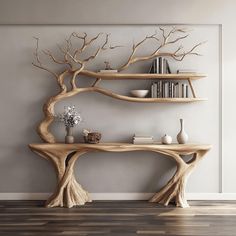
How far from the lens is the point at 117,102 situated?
218 inches

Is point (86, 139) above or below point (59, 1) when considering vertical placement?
below

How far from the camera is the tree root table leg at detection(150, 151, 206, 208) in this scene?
5.12 m

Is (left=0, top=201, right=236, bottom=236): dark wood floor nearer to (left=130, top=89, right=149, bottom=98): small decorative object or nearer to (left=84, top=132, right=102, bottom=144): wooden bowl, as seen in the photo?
(left=84, top=132, right=102, bottom=144): wooden bowl

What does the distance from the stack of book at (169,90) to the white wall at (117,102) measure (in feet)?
0.85

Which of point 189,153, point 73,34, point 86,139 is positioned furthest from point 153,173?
point 73,34

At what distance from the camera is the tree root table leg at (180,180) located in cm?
512

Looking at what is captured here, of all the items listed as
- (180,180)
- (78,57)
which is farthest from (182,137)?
(78,57)

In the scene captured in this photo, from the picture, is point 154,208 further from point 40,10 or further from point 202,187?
point 40,10

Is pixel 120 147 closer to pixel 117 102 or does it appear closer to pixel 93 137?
pixel 93 137

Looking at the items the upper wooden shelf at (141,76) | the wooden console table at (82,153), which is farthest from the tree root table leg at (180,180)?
the upper wooden shelf at (141,76)

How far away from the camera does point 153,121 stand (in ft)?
18.2

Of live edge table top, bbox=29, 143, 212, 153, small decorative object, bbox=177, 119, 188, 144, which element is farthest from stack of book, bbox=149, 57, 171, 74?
live edge table top, bbox=29, 143, 212, 153

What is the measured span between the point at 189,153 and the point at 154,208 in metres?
0.74

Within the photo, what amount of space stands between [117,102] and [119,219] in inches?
63.3
